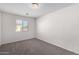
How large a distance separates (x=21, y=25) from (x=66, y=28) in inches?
158

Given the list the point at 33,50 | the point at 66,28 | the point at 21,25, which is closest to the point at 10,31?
the point at 21,25

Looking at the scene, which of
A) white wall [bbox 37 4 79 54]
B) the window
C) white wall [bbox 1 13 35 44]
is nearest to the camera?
white wall [bbox 37 4 79 54]

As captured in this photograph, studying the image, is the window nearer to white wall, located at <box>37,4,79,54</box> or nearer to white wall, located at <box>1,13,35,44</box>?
white wall, located at <box>1,13,35,44</box>

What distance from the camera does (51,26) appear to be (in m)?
4.70

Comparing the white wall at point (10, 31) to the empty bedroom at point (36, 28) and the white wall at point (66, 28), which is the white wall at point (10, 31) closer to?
the empty bedroom at point (36, 28)

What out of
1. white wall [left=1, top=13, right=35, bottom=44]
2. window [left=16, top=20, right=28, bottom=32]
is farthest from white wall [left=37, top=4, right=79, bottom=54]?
white wall [left=1, top=13, right=35, bottom=44]

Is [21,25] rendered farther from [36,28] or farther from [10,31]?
[36,28]

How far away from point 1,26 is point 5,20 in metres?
0.53

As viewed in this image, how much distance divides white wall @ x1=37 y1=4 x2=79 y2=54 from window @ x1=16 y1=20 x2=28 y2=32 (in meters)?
2.62

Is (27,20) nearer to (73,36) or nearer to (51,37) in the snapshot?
(51,37)

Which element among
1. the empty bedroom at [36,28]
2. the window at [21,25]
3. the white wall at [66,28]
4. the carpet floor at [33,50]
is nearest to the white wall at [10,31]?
the empty bedroom at [36,28]

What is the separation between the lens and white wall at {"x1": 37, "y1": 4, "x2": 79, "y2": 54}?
117 inches
